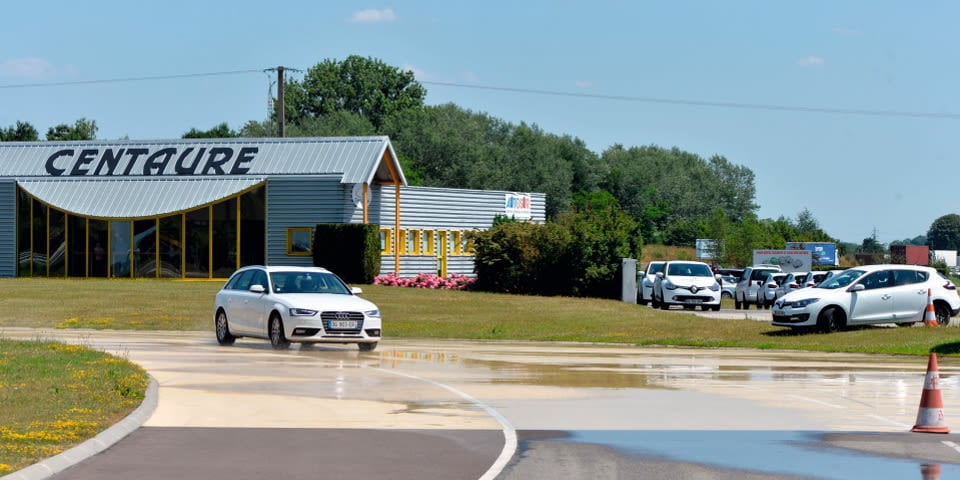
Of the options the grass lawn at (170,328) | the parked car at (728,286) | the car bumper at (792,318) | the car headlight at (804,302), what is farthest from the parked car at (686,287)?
→ the car headlight at (804,302)

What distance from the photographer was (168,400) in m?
16.7

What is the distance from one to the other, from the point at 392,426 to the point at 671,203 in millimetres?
125638

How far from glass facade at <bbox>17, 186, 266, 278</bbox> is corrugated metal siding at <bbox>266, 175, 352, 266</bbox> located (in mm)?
430

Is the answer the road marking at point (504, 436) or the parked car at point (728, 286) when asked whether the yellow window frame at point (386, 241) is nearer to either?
the parked car at point (728, 286)

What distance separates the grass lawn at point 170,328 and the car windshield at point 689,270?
→ 130 inches

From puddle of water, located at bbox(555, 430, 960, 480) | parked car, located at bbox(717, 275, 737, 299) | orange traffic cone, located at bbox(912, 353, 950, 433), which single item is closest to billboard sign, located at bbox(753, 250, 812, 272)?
parked car, located at bbox(717, 275, 737, 299)

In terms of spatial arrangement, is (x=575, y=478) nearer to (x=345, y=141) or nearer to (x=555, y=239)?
(x=555, y=239)

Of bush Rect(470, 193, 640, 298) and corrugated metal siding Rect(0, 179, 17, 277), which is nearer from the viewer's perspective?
bush Rect(470, 193, 640, 298)

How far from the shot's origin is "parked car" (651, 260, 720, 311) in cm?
4638

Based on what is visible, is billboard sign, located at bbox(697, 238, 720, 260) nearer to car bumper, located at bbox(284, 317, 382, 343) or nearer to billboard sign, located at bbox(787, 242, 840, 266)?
billboard sign, located at bbox(787, 242, 840, 266)

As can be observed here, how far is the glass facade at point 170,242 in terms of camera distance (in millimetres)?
54969

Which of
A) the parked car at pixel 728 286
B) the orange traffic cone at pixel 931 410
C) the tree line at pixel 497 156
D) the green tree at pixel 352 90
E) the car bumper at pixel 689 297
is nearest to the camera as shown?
the orange traffic cone at pixel 931 410

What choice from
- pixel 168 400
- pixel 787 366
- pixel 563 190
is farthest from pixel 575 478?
pixel 563 190

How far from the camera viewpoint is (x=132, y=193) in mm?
55719
